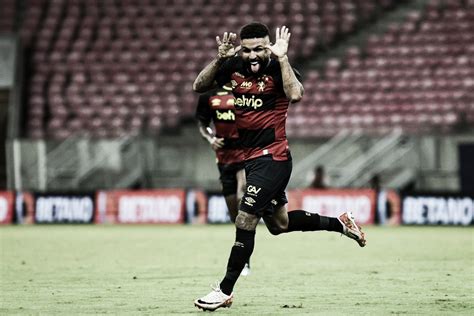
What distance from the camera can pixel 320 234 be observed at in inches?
798

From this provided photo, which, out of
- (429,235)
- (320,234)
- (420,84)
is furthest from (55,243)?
(420,84)

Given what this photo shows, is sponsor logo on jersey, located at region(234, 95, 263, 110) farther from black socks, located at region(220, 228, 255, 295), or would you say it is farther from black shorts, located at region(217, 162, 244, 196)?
black shorts, located at region(217, 162, 244, 196)

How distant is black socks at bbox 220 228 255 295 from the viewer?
8.45 m

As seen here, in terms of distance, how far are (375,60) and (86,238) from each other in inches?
466

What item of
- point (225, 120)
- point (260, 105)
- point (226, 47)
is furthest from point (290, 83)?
point (225, 120)

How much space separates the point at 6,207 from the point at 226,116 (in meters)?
12.8

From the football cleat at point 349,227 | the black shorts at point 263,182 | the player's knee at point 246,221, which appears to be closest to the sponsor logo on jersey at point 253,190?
the black shorts at point 263,182

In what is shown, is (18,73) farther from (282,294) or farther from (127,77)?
(282,294)

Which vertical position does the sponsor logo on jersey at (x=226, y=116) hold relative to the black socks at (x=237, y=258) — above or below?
above

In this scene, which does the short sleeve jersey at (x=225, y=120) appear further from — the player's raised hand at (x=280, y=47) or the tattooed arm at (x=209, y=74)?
the player's raised hand at (x=280, y=47)

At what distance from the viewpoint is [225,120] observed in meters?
12.4

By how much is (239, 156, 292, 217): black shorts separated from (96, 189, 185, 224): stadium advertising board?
14722 millimetres

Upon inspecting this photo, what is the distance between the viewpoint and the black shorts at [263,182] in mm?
8703

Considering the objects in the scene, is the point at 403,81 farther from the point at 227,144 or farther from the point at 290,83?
the point at 290,83
